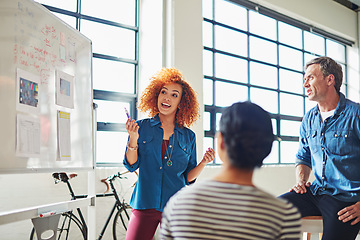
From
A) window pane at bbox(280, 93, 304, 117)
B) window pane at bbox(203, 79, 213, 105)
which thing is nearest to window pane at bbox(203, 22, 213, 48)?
window pane at bbox(203, 79, 213, 105)

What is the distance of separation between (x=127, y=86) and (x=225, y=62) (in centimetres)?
160

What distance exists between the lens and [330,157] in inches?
92.3

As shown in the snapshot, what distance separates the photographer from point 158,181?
7.40ft

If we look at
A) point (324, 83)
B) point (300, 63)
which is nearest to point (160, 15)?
point (324, 83)

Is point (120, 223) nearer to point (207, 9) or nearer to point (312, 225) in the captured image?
point (312, 225)

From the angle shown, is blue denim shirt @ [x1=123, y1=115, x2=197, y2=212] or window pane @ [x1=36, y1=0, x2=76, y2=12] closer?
blue denim shirt @ [x1=123, y1=115, x2=197, y2=212]

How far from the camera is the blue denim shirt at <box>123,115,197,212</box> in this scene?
220cm

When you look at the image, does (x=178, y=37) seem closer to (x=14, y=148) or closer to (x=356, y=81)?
(x=14, y=148)

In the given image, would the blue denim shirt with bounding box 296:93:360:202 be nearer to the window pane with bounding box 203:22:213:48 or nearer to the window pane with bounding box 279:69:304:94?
the window pane with bounding box 203:22:213:48

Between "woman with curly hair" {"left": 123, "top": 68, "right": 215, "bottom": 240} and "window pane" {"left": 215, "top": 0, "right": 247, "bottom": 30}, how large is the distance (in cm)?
283

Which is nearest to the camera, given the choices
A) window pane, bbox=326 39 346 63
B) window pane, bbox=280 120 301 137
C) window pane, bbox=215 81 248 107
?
window pane, bbox=215 81 248 107

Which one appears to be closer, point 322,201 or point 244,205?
point 244,205

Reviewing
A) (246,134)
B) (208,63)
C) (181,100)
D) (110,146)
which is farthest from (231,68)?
(246,134)

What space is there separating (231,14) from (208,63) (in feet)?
2.93
